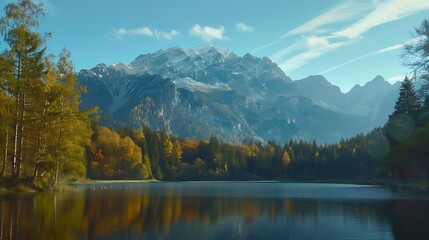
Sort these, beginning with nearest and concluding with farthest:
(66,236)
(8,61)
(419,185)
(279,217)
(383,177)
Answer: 1. (66,236)
2. (279,217)
3. (8,61)
4. (419,185)
5. (383,177)

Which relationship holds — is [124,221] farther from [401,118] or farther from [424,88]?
[401,118]

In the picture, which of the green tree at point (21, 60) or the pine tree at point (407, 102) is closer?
the green tree at point (21, 60)

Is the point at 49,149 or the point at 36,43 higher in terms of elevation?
the point at 36,43

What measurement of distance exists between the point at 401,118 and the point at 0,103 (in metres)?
73.7

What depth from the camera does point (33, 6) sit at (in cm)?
5638

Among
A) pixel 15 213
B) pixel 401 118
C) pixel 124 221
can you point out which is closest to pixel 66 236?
pixel 124 221

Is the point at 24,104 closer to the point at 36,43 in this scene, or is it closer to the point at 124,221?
the point at 36,43

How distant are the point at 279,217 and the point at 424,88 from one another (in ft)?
71.7

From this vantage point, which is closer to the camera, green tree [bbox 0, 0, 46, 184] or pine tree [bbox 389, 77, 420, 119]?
green tree [bbox 0, 0, 46, 184]

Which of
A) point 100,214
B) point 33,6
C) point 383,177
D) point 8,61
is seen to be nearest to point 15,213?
point 100,214

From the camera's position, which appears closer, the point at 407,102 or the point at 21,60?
the point at 21,60

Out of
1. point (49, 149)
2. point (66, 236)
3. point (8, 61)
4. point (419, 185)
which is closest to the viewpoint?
point (66, 236)

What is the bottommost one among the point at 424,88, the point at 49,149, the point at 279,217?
the point at 279,217

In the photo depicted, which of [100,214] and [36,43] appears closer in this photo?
[100,214]
